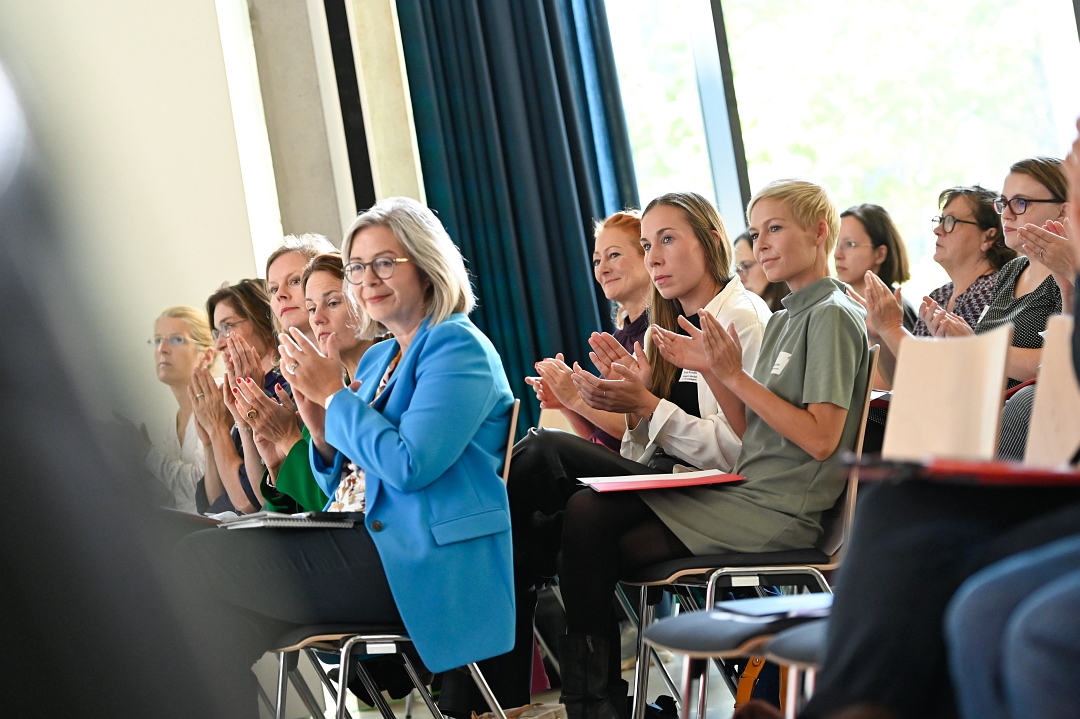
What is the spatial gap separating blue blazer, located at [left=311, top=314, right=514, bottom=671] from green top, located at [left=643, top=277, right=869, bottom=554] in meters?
0.36

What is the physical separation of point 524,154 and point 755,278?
1.09m

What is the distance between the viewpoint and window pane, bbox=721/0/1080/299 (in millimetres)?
3955

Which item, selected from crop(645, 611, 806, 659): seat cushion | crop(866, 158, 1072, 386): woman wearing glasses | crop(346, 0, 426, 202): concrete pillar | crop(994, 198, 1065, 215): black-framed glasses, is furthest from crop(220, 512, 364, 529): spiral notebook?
crop(346, 0, 426, 202): concrete pillar

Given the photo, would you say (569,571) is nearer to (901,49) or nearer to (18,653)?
(18,653)

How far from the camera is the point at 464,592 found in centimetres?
198

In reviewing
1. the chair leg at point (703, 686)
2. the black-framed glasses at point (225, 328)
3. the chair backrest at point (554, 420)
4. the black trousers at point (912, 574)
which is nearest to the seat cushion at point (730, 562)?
the chair leg at point (703, 686)

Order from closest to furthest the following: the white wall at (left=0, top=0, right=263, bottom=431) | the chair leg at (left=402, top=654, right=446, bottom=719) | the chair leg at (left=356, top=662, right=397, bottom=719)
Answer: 1. the white wall at (left=0, top=0, right=263, bottom=431)
2. the chair leg at (left=402, top=654, right=446, bottom=719)
3. the chair leg at (left=356, top=662, right=397, bottom=719)

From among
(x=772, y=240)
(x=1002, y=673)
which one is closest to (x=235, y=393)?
(x=772, y=240)

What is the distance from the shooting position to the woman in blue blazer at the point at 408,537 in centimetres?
195

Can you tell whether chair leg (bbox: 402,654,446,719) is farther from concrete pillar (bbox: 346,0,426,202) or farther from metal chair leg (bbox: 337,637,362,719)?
concrete pillar (bbox: 346,0,426,202)

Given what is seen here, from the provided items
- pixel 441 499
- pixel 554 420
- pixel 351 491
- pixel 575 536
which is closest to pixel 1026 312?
pixel 575 536

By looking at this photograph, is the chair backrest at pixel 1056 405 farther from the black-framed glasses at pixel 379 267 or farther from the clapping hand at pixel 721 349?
the black-framed glasses at pixel 379 267

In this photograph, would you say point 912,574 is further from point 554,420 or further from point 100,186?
point 554,420

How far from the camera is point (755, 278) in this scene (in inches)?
142
